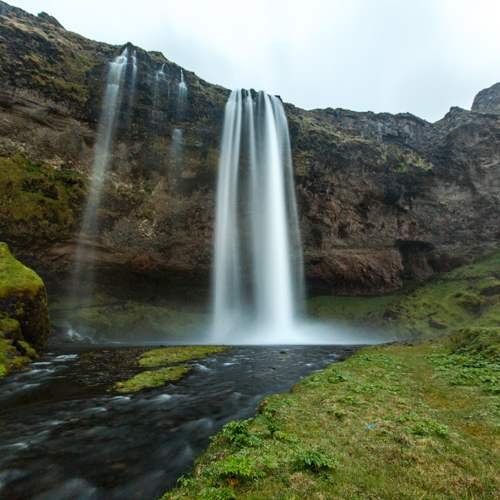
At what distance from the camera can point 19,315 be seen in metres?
20.9

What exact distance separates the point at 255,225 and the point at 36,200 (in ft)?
101

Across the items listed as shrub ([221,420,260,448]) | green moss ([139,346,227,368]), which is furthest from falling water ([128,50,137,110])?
shrub ([221,420,260,448])

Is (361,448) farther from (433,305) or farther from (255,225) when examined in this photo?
(433,305)

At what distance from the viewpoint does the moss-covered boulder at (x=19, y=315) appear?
1859cm

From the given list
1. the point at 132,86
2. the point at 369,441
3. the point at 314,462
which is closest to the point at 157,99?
the point at 132,86

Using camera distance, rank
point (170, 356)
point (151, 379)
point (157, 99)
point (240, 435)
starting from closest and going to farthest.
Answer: point (240, 435) < point (151, 379) < point (170, 356) < point (157, 99)

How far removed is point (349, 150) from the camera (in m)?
56.4

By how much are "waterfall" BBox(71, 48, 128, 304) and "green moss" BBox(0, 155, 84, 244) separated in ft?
5.15

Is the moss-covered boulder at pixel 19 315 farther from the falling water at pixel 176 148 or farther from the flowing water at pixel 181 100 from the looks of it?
the flowing water at pixel 181 100

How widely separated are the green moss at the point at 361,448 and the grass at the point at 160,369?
253 inches

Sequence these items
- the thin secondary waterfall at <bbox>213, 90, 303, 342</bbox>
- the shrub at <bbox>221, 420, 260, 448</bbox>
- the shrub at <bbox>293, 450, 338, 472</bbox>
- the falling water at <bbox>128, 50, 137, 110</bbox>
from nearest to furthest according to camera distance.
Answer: the shrub at <bbox>293, 450, 338, 472</bbox> → the shrub at <bbox>221, 420, 260, 448</bbox> → the falling water at <bbox>128, 50, 137, 110</bbox> → the thin secondary waterfall at <bbox>213, 90, 303, 342</bbox>

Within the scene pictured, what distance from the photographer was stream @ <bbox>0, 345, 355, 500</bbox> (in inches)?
255

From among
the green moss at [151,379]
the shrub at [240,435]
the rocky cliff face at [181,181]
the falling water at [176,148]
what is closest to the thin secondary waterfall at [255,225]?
the rocky cliff face at [181,181]

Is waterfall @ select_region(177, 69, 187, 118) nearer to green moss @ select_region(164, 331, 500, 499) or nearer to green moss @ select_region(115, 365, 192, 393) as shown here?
green moss @ select_region(115, 365, 192, 393)
